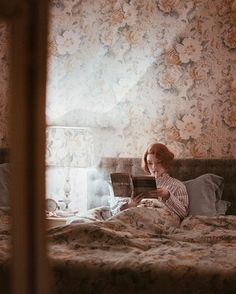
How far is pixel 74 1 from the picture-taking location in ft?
12.8

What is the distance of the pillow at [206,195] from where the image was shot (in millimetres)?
3188

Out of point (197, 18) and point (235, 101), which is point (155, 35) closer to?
point (197, 18)

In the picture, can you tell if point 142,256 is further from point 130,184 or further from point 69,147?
point 69,147

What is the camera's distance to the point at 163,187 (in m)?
3.20

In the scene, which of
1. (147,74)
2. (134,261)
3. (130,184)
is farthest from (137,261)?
(147,74)

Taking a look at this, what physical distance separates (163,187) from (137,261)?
150 centimetres

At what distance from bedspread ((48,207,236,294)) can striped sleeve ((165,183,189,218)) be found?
759 mm

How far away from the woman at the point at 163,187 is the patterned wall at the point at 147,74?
35 centimetres

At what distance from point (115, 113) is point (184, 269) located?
2.29 m

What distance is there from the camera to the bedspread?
64.6 inches

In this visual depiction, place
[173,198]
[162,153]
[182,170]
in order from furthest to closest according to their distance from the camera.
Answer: [182,170]
[162,153]
[173,198]

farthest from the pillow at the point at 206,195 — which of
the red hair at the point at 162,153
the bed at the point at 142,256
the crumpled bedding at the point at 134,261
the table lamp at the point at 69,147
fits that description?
the crumpled bedding at the point at 134,261

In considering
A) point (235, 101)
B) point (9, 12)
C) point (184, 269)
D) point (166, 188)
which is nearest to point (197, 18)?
point (235, 101)

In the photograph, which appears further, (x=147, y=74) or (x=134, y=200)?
(x=147, y=74)
